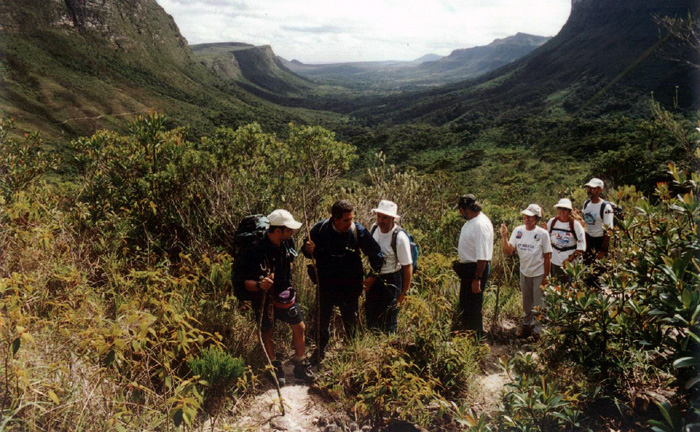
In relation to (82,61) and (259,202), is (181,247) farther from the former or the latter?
(82,61)

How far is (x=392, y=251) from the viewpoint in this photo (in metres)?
3.22

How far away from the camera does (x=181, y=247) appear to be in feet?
13.5

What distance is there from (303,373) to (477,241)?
1.91 meters

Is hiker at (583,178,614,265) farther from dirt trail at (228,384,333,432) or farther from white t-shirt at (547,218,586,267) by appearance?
dirt trail at (228,384,333,432)

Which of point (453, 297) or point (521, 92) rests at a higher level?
point (521, 92)

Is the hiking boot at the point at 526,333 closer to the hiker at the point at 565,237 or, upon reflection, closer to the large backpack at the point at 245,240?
A: the hiker at the point at 565,237

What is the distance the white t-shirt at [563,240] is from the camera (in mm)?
3926

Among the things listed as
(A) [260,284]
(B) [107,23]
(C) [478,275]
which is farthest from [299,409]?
(B) [107,23]

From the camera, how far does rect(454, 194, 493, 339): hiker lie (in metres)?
3.36

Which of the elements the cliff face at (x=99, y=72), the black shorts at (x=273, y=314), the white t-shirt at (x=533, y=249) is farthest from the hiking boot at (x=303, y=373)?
the cliff face at (x=99, y=72)

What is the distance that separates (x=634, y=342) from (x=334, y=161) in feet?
12.4

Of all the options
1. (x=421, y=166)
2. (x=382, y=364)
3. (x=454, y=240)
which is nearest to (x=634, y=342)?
(x=382, y=364)

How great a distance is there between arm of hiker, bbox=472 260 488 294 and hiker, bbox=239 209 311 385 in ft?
5.28

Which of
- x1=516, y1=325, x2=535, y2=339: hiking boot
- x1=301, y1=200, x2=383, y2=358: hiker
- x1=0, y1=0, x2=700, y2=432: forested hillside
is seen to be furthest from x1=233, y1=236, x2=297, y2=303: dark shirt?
x1=516, y1=325, x2=535, y2=339: hiking boot
